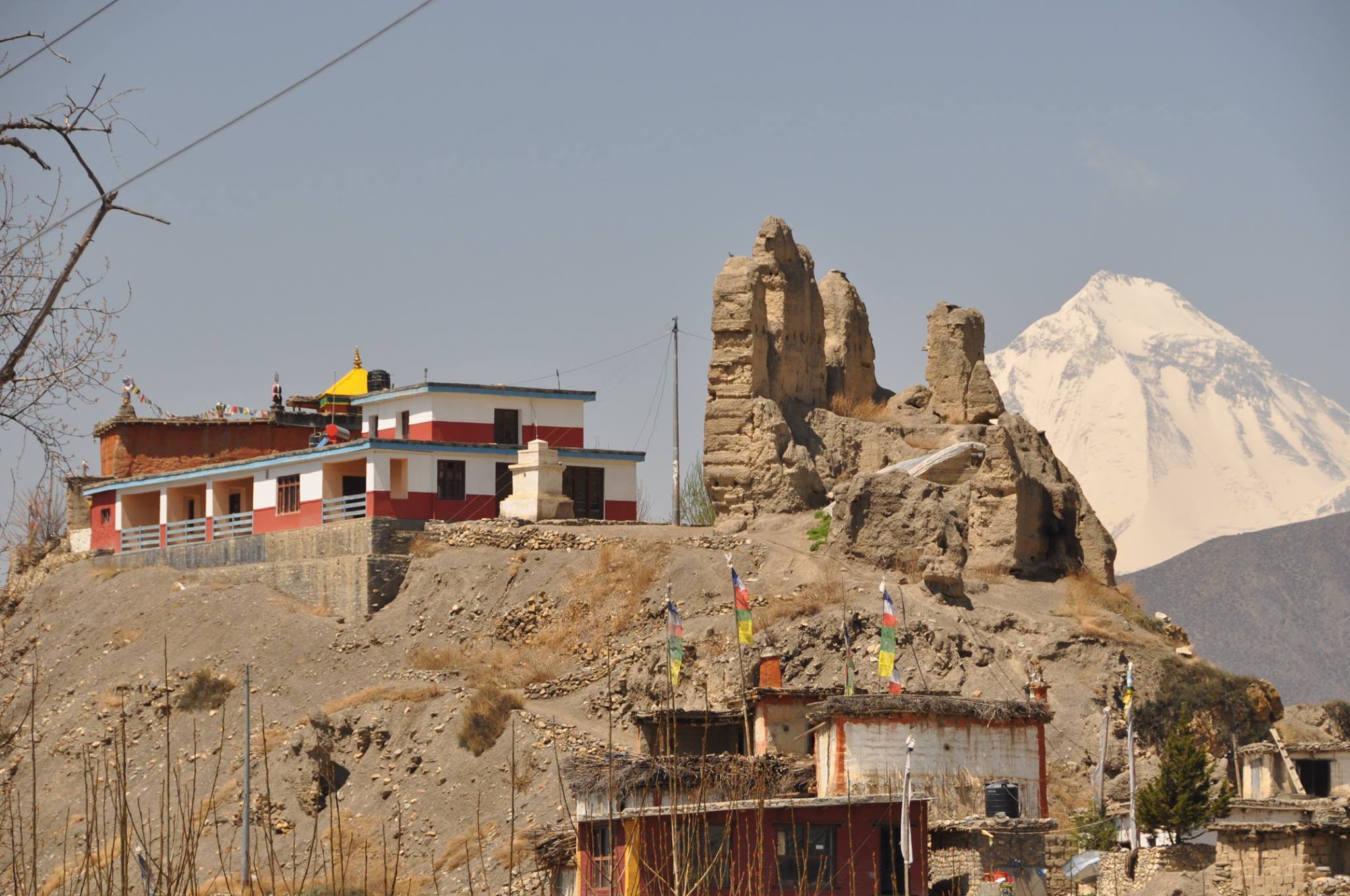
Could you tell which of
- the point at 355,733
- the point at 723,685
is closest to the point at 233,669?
the point at 355,733

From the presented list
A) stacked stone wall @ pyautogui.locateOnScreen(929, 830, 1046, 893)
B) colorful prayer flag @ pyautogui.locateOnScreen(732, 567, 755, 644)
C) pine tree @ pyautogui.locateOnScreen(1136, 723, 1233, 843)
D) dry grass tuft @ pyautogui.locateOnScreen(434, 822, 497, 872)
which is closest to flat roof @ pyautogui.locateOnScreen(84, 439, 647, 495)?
dry grass tuft @ pyautogui.locateOnScreen(434, 822, 497, 872)

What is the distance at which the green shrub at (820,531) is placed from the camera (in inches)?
1731

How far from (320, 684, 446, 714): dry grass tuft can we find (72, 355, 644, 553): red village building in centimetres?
729

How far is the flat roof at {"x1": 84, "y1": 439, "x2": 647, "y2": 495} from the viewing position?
159 ft

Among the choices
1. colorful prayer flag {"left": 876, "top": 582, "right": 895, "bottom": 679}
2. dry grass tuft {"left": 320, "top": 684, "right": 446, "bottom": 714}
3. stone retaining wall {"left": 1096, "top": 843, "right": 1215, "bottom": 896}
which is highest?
colorful prayer flag {"left": 876, "top": 582, "right": 895, "bottom": 679}

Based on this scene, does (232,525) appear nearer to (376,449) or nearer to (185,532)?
(185,532)

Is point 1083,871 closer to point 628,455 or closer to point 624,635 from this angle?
point 624,635

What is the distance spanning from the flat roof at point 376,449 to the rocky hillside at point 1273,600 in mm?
68017

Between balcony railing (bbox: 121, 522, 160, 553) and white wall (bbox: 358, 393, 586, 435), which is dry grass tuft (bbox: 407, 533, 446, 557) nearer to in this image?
white wall (bbox: 358, 393, 586, 435)

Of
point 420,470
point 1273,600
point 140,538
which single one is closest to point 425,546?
point 420,470

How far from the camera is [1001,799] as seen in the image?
2761 centimetres

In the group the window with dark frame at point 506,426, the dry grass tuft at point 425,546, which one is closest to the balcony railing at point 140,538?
the dry grass tuft at point 425,546

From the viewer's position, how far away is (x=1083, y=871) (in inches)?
1184

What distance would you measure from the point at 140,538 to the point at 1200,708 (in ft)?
103
